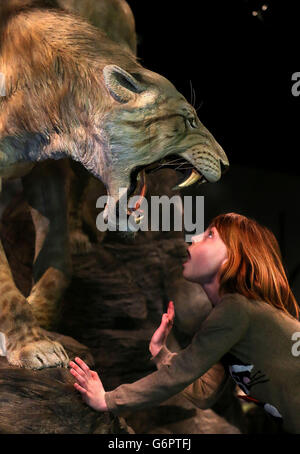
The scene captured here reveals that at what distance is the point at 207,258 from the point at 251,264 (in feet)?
0.27

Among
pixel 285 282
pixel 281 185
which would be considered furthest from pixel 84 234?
pixel 285 282

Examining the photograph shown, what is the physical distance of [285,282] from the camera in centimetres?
121

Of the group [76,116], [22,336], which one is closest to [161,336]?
[22,336]

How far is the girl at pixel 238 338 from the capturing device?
1120mm

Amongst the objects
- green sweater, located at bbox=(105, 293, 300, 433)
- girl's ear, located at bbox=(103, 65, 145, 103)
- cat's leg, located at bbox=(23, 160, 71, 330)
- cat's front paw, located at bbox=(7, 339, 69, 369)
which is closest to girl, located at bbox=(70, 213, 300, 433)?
green sweater, located at bbox=(105, 293, 300, 433)

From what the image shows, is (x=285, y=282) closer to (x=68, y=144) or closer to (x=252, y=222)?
(x=252, y=222)

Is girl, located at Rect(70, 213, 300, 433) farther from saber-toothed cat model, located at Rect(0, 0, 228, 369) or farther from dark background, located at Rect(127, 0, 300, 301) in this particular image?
dark background, located at Rect(127, 0, 300, 301)

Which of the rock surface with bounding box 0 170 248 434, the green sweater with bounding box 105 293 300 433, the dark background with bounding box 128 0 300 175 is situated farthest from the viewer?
the rock surface with bounding box 0 170 248 434

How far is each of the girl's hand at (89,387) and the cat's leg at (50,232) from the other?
0.48 meters

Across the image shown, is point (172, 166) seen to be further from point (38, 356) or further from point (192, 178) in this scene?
point (38, 356)

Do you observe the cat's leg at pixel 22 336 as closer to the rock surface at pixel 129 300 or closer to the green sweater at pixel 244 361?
the green sweater at pixel 244 361

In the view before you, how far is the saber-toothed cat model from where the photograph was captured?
1.26 m

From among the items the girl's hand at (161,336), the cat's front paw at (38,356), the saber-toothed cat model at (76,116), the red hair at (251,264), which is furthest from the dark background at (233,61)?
the cat's front paw at (38,356)

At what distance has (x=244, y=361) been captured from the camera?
1150 millimetres
